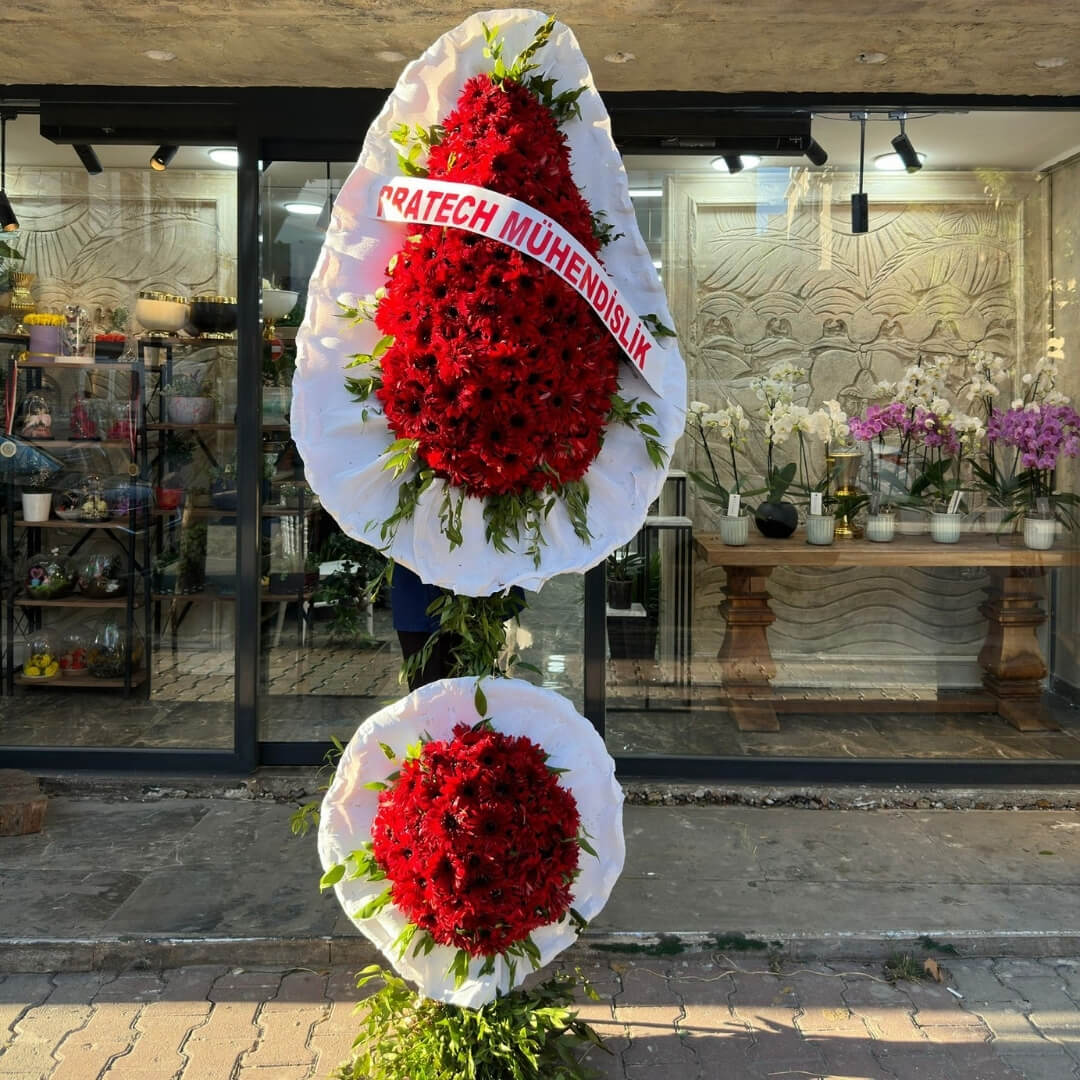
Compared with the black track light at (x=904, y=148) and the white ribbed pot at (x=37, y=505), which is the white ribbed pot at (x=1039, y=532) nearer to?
the black track light at (x=904, y=148)

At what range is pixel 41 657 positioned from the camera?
17.9ft

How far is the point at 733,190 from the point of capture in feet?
15.9

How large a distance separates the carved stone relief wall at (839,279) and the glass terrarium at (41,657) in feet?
10.2

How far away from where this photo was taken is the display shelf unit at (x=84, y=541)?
16.9 ft

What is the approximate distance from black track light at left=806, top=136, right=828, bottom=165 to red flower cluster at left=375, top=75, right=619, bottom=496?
2.71 m

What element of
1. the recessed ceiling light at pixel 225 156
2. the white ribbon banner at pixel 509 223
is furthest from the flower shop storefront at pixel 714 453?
the white ribbon banner at pixel 509 223

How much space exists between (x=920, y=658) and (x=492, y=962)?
325cm

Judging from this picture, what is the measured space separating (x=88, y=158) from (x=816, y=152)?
3175 mm

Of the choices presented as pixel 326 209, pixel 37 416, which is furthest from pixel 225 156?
pixel 37 416

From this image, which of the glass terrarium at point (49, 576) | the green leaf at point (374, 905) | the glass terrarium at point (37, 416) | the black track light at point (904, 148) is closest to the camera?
the green leaf at point (374, 905)

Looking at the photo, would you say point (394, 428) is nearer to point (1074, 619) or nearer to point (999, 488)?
point (999, 488)

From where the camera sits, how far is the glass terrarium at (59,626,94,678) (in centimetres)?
538

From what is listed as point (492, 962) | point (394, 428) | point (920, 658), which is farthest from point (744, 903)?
point (394, 428)

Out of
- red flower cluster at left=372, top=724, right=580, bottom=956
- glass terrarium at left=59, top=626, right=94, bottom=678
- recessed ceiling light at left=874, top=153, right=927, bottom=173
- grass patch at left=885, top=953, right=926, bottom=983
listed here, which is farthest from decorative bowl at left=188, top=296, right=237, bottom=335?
grass patch at left=885, top=953, right=926, bottom=983
